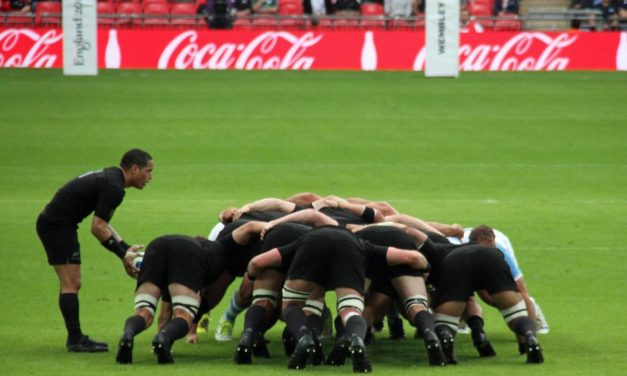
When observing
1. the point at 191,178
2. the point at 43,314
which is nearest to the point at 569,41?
the point at 191,178

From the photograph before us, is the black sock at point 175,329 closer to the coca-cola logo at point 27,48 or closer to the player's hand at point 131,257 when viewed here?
the player's hand at point 131,257

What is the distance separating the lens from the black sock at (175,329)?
10.9 metres

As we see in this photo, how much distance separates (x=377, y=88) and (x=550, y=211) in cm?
1079

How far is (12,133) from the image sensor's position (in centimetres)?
2656

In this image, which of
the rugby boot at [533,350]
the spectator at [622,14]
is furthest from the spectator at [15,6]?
the rugby boot at [533,350]

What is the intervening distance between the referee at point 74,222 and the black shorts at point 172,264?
12.0 inches

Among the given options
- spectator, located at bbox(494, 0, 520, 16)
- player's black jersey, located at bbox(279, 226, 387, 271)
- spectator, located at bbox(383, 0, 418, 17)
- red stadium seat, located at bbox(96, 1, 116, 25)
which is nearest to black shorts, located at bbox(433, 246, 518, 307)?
player's black jersey, located at bbox(279, 226, 387, 271)

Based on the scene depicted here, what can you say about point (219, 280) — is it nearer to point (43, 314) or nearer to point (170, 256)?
point (170, 256)

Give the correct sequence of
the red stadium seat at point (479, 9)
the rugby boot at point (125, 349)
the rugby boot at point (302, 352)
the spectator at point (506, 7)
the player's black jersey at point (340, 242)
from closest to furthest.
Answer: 1. the rugby boot at point (302, 352)
2. the rugby boot at point (125, 349)
3. the player's black jersey at point (340, 242)
4. the spectator at point (506, 7)
5. the red stadium seat at point (479, 9)

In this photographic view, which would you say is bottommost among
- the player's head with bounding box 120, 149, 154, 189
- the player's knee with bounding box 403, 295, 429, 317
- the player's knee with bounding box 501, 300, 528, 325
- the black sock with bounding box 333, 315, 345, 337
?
the black sock with bounding box 333, 315, 345, 337

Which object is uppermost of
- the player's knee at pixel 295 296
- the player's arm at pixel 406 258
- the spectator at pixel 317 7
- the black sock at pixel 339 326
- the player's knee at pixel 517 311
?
the player's arm at pixel 406 258

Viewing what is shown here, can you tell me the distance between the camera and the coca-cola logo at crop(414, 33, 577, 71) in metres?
32.6

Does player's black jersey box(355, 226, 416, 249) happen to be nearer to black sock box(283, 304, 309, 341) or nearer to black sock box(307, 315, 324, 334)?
black sock box(307, 315, 324, 334)

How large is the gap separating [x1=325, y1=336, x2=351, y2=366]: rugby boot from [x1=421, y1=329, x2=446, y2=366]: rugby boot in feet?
2.18
